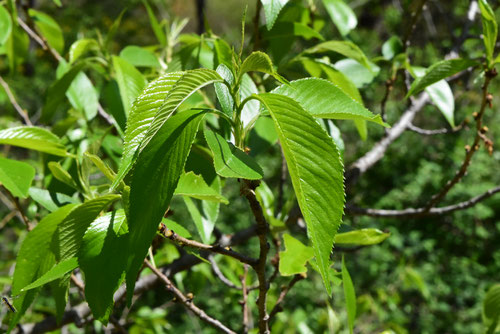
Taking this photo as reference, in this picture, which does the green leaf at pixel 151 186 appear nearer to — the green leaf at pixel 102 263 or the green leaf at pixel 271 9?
the green leaf at pixel 102 263

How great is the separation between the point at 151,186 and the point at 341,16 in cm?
99

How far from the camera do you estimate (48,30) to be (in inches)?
65.5

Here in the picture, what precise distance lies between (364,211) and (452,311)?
4534 mm

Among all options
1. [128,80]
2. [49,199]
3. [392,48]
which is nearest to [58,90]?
[128,80]

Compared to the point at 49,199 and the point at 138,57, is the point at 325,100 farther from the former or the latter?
the point at 138,57

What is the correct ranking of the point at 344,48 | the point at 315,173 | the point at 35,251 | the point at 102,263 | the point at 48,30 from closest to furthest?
the point at 315,173 → the point at 102,263 → the point at 35,251 → the point at 344,48 → the point at 48,30

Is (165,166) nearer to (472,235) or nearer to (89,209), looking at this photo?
(89,209)

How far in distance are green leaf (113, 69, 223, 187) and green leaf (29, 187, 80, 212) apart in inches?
18.3

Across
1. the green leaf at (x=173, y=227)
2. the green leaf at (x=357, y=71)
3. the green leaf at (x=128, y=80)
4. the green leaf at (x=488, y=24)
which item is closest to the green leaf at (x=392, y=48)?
the green leaf at (x=357, y=71)

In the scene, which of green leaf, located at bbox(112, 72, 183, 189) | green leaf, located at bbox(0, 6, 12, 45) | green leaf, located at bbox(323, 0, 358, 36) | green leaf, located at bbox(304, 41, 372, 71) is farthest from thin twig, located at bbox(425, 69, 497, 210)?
green leaf, located at bbox(0, 6, 12, 45)

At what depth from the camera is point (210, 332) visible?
4578 mm

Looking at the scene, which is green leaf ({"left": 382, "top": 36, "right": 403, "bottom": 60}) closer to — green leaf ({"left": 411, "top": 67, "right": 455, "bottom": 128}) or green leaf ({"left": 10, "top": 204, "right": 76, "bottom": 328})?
green leaf ({"left": 411, "top": 67, "right": 455, "bottom": 128})

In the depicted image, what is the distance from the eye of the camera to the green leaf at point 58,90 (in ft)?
4.02

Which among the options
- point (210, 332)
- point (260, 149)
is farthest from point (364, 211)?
point (210, 332)
